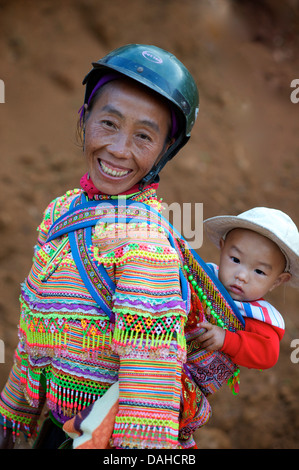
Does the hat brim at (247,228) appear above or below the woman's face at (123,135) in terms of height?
below

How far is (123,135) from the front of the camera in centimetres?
170

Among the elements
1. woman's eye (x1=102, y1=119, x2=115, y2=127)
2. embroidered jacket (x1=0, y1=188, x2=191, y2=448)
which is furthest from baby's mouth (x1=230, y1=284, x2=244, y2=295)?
woman's eye (x1=102, y1=119, x2=115, y2=127)

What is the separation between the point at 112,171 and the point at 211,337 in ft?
2.30

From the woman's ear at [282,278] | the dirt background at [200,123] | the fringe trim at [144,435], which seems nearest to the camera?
the fringe trim at [144,435]

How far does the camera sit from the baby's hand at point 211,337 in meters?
1.77

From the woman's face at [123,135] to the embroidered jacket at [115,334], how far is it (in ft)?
A: 0.39

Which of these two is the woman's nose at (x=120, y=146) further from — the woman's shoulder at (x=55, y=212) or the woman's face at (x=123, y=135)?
the woman's shoulder at (x=55, y=212)

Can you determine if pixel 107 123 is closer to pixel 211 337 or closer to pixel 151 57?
pixel 151 57

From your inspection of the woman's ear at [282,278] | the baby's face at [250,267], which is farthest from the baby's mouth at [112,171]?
the woman's ear at [282,278]

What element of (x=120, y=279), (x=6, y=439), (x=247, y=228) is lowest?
(x=6, y=439)

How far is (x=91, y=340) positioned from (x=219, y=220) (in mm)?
750

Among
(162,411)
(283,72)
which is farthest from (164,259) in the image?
(283,72)

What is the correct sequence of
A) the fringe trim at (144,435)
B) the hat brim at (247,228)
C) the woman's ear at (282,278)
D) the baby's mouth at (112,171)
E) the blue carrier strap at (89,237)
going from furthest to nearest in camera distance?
the woman's ear at (282,278), the hat brim at (247,228), the baby's mouth at (112,171), the blue carrier strap at (89,237), the fringe trim at (144,435)

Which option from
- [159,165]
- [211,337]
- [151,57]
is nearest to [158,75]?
[151,57]
